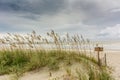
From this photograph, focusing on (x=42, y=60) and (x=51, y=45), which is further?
(x=51, y=45)

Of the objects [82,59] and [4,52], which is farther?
[4,52]

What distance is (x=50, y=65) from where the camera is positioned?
29.7 ft

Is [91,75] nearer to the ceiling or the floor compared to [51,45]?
nearer to the floor

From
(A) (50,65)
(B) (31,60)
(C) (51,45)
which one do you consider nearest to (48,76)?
(A) (50,65)

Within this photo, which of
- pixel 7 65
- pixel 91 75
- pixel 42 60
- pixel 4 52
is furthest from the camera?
pixel 4 52

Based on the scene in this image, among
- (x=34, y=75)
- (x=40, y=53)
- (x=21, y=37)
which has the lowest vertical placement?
(x=34, y=75)

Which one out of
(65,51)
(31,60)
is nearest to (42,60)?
(31,60)

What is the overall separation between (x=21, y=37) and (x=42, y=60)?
70.9 inches

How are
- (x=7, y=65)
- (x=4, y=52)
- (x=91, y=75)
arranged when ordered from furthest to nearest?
(x=4, y=52) → (x=7, y=65) → (x=91, y=75)

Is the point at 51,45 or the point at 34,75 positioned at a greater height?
the point at 51,45

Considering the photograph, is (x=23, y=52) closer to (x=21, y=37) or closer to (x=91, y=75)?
(x=21, y=37)

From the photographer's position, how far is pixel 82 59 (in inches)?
356

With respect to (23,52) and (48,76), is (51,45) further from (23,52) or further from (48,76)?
(48,76)

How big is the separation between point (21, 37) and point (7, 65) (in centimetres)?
→ 136
